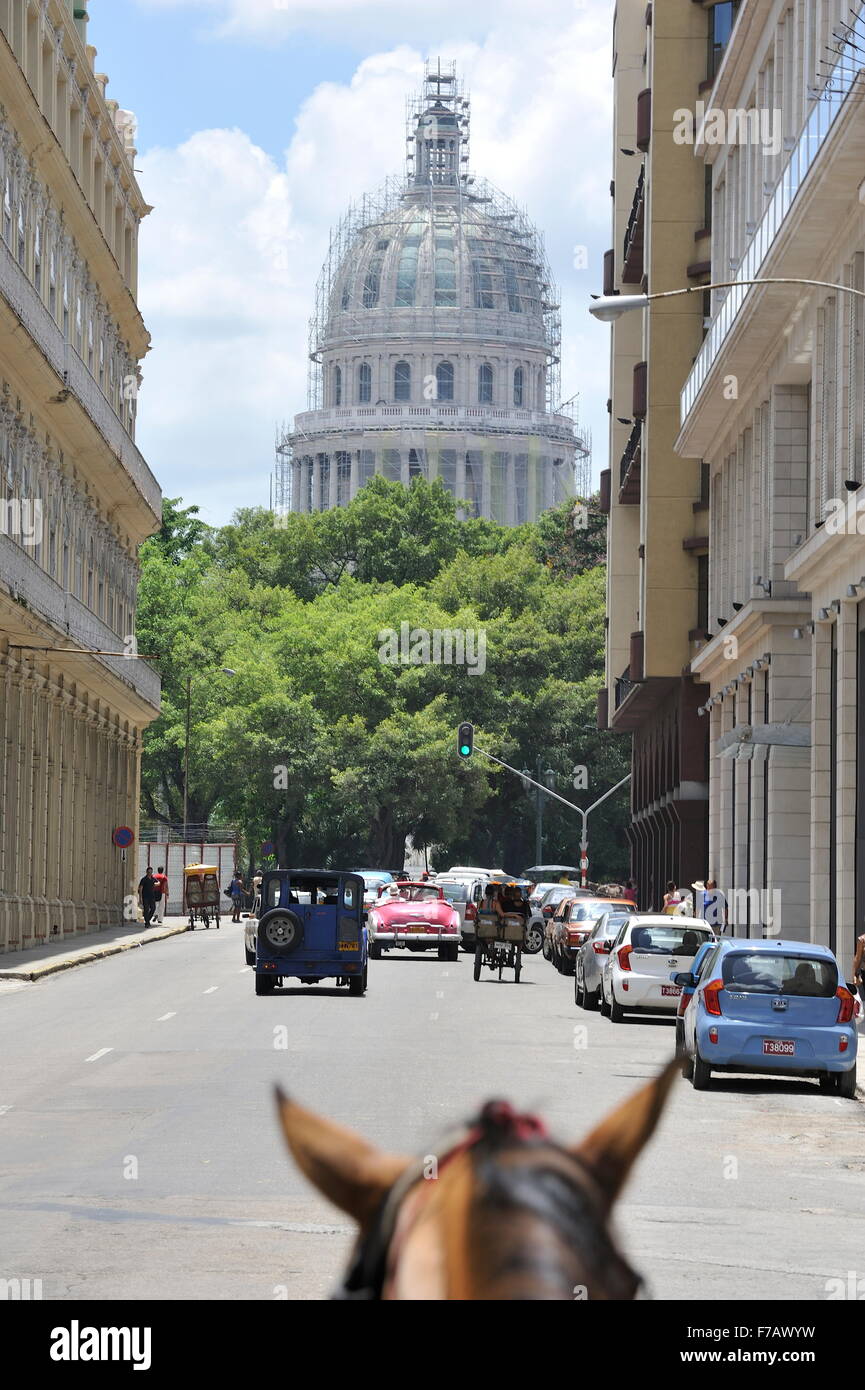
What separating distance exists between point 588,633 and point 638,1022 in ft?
242

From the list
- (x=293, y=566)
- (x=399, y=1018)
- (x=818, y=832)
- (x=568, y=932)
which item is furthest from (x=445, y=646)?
(x=399, y=1018)

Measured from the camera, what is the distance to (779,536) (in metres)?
43.1

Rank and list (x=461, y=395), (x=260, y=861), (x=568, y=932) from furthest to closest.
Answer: (x=461, y=395), (x=260, y=861), (x=568, y=932)

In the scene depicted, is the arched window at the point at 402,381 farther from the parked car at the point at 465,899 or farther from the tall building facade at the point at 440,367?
the parked car at the point at 465,899

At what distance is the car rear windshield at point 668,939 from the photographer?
101 ft

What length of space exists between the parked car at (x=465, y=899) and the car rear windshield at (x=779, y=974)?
33.1 m

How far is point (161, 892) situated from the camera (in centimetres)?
7225

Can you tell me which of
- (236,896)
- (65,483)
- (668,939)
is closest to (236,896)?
(236,896)

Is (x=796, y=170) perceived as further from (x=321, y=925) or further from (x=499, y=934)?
(x=499, y=934)

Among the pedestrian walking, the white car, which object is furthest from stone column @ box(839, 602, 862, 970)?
the pedestrian walking

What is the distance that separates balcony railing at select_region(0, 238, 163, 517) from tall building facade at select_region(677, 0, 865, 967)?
543 inches

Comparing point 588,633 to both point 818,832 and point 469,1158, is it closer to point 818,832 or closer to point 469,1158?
point 818,832
